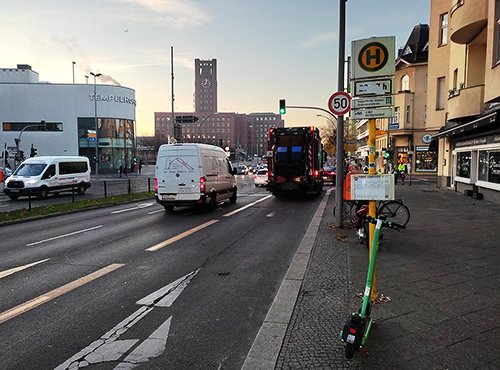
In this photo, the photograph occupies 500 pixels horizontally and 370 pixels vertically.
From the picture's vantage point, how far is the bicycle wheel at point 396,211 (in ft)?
33.0

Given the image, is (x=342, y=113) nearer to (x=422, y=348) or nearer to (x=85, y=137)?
(x=422, y=348)

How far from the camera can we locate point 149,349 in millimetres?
3824

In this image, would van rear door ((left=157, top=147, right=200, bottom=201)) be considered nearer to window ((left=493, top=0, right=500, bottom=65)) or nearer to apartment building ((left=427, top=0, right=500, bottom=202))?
apartment building ((left=427, top=0, right=500, bottom=202))

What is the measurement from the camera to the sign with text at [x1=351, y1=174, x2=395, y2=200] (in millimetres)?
4625

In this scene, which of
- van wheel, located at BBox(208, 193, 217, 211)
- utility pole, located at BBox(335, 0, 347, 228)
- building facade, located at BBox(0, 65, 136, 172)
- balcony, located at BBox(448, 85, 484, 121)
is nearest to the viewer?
utility pole, located at BBox(335, 0, 347, 228)

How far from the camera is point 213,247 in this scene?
27.5 feet

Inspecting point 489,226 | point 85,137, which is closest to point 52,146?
point 85,137

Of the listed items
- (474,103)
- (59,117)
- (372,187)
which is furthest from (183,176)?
(59,117)

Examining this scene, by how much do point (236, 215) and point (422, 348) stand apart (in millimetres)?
10129

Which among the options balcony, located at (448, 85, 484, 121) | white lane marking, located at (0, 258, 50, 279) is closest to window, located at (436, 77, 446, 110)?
balcony, located at (448, 85, 484, 121)

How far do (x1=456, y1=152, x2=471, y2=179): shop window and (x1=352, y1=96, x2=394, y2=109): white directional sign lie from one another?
1672 centimetres

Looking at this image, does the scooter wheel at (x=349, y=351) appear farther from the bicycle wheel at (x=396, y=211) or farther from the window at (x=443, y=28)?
the window at (x=443, y=28)

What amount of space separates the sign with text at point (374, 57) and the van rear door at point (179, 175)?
9245mm

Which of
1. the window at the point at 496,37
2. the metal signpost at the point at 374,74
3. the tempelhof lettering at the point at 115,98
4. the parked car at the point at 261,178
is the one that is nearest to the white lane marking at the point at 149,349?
the metal signpost at the point at 374,74
